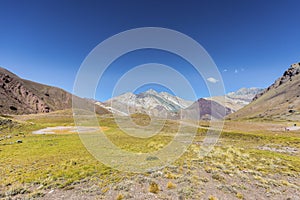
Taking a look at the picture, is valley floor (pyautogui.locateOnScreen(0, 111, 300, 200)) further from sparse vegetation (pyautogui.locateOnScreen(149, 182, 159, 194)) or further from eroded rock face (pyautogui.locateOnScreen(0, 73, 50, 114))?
eroded rock face (pyautogui.locateOnScreen(0, 73, 50, 114))

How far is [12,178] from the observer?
11.8m

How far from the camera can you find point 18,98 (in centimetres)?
14812

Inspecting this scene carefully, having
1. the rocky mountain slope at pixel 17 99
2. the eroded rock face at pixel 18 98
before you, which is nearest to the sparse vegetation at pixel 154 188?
the rocky mountain slope at pixel 17 99

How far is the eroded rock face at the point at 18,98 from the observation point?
134000mm

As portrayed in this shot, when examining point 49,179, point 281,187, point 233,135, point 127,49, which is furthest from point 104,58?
point 233,135

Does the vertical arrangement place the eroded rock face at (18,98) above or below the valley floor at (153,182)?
above

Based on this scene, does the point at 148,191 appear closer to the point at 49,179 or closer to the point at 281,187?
the point at 49,179

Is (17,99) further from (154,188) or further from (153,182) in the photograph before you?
(154,188)

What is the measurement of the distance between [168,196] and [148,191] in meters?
1.30

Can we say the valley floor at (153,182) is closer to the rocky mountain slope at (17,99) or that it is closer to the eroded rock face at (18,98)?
the rocky mountain slope at (17,99)

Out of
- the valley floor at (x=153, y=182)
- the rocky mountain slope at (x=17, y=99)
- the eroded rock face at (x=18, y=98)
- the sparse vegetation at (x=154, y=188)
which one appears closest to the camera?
the valley floor at (x=153, y=182)

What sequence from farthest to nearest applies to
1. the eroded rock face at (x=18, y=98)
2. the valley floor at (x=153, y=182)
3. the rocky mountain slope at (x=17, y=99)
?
the eroded rock face at (x=18, y=98), the rocky mountain slope at (x=17, y=99), the valley floor at (x=153, y=182)

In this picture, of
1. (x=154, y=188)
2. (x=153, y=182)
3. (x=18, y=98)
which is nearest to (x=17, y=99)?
(x=18, y=98)

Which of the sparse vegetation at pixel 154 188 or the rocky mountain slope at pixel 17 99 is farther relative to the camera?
the rocky mountain slope at pixel 17 99
